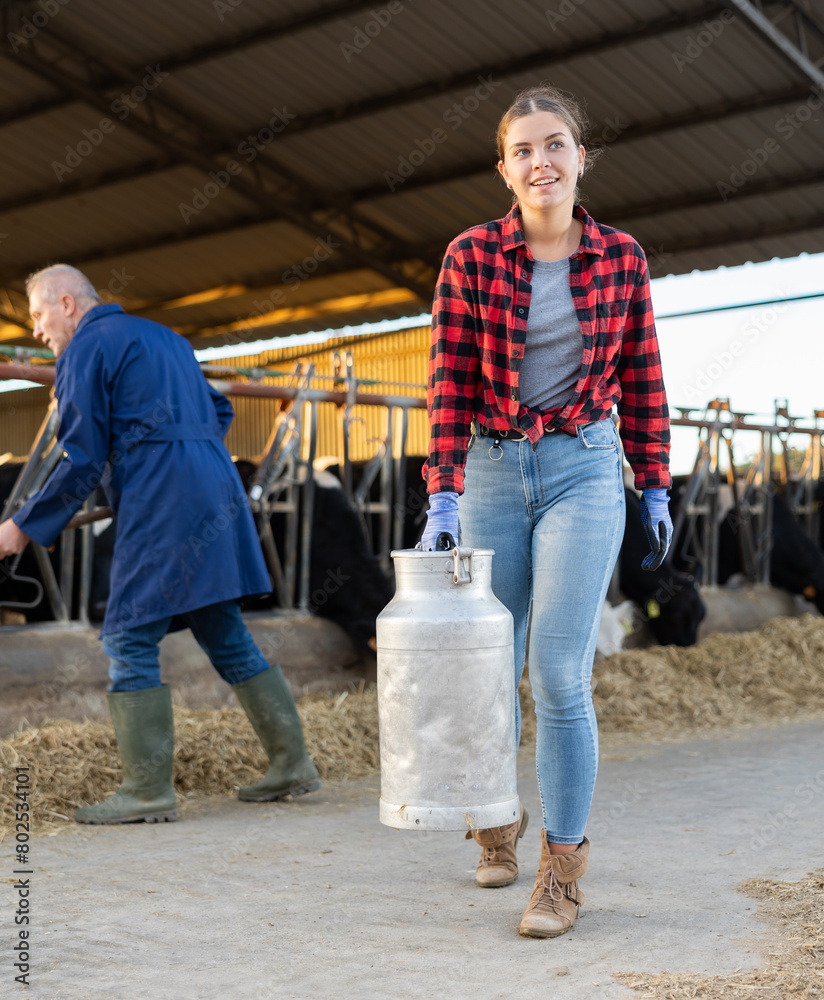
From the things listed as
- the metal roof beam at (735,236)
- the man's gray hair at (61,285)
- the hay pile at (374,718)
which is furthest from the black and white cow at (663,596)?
the metal roof beam at (735,236)

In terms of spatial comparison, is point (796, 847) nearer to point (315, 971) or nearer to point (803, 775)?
point (803, 775)

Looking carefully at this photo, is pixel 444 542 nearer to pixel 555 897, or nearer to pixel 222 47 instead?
pixel 555 897

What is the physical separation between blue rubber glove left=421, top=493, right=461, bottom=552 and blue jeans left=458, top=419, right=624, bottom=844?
Result: 10cm

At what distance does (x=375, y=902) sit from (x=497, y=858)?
30 centimetres

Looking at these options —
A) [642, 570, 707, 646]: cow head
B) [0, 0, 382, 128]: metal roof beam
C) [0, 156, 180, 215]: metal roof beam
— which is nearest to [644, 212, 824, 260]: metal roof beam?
[0, 0, 382, 128]: metal roof beam

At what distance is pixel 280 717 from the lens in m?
3.62

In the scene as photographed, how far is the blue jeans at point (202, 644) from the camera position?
3439 mm

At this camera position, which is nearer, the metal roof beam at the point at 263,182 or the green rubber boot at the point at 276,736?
the green rubber boot at the point at 276,736

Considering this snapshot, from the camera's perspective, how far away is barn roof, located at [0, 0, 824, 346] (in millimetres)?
10133

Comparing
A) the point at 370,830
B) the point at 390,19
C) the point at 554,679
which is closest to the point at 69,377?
the point at 370,830

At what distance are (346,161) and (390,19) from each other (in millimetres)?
3293

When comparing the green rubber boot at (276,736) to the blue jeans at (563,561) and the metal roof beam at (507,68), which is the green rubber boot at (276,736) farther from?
Result: the metal roof beam at (507,68)

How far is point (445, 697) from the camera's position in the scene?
2.18 m

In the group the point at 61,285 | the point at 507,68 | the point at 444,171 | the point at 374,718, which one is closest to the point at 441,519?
the point at 61,285
